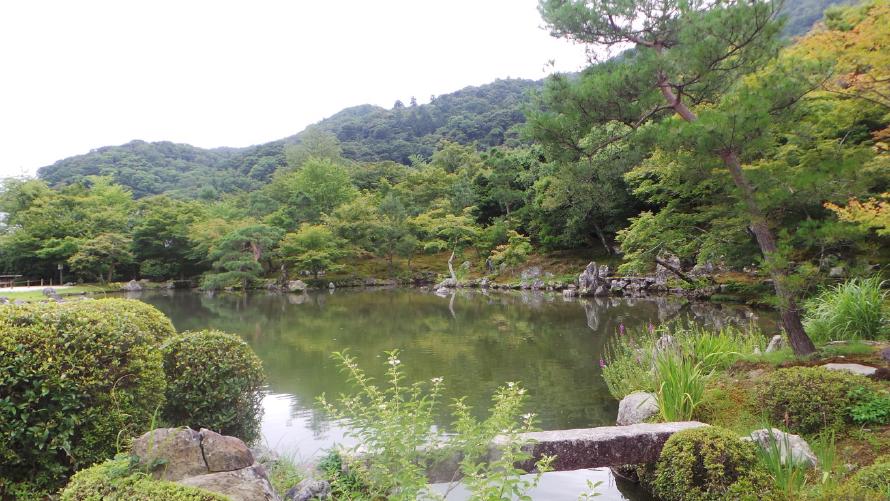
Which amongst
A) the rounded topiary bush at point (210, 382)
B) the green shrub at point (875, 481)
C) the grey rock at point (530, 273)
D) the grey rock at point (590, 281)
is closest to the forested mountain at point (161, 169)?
the grey rock at point (530, 273)

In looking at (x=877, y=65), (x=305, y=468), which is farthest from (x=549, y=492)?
(x=877, y=65)

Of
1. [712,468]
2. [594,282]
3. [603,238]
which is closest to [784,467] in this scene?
[712,468]

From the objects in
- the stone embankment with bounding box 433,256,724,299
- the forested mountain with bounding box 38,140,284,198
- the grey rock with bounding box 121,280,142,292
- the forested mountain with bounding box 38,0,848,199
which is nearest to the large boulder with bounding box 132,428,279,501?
the stone embankment with bounding box 433,256,724,299

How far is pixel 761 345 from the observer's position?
19.8 ft

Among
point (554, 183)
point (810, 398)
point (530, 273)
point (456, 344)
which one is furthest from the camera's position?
point (530, 273)

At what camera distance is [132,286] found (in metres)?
26.7

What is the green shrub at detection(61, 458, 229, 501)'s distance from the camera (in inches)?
75.4

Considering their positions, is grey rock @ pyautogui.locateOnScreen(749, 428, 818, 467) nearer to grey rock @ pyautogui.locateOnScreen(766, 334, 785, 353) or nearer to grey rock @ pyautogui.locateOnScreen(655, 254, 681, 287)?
grey rock @ pyautogui.locateOnScreen(766, 334, 785, 353)

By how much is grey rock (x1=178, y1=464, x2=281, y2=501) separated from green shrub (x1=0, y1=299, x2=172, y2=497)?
67cm

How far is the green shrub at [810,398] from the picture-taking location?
3.47 m

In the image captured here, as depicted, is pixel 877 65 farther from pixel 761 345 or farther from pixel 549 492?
pixel 549 492

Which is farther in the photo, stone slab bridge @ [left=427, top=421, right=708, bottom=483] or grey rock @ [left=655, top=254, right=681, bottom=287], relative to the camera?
grey rock @ [left=655, top=254, right=681, bottom=287]

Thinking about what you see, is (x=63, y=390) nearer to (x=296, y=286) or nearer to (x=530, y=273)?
(x=530, y=273)

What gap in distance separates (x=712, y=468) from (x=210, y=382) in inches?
135
